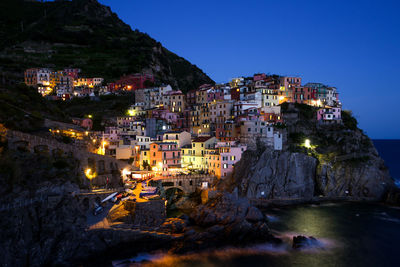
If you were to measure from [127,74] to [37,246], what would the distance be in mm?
78435

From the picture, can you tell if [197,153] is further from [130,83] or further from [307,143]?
[130,83]

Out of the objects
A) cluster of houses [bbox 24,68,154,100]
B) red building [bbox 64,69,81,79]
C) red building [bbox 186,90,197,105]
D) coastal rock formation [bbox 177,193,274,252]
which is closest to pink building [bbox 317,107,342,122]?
red building [bbox 186,90,197,105]

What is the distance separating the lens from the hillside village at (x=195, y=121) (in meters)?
54.4

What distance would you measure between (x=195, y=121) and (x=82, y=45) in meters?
80.8

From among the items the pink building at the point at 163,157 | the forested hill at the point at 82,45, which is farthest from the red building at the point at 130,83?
the pink building at the point at 163,157

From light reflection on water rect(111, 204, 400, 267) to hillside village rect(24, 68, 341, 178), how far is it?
14287mm

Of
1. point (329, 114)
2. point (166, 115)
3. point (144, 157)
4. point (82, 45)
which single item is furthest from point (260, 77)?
point (82, 45)

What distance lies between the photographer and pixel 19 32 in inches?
5256

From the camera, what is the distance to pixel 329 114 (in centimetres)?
6712

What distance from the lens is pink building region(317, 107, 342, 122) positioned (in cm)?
6669

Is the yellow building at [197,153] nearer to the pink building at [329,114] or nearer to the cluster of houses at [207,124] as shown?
the cluster of houses at [207,124]

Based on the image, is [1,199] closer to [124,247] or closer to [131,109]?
[124,247]

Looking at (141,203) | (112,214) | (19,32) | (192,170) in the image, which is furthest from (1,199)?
(19,32)

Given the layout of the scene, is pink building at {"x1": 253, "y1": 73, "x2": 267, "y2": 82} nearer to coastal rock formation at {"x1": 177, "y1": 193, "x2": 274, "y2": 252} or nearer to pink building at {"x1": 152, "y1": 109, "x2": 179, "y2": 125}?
pink building at {"x1": 152, "y1": 109, "x2": 179, "y2": 125}
